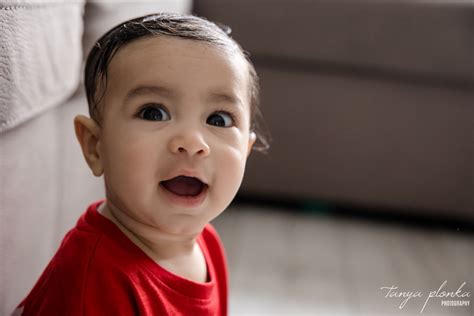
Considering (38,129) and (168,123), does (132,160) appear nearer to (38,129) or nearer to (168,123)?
(168,123)

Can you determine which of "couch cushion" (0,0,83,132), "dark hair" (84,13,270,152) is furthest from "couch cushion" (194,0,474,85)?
"dark hair" (84,13,270,152)

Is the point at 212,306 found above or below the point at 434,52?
below

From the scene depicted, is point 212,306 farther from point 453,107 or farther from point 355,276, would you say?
point 453,107

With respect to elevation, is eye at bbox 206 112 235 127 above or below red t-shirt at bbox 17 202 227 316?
above

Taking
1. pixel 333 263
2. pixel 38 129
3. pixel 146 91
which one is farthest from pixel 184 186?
pixel 333 263

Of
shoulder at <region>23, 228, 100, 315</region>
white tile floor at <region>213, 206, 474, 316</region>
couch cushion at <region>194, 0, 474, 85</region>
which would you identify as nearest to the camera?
shoulder at <region>23, 228, 100, 315</region>

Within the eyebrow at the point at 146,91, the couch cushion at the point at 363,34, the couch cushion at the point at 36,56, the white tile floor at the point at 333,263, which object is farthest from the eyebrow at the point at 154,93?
the couch cushion at the point at 363,34

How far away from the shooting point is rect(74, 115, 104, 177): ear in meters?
0.65

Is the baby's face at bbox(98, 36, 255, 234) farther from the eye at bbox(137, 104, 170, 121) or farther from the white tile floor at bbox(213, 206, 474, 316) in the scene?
the white tile floor at bbox(213, 206, 474, 316)

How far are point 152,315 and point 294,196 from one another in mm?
994

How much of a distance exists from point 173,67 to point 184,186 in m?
0.12

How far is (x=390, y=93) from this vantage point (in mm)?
1465

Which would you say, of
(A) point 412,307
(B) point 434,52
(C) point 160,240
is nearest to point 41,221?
(C) point 160,240

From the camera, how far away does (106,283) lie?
0.58 m
